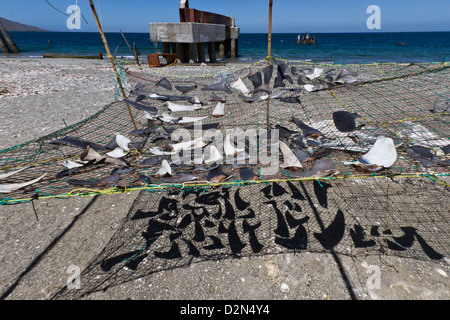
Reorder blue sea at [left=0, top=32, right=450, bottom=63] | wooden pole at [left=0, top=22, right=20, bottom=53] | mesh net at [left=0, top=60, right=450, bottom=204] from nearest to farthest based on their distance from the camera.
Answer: mesh net at [left=0, top=60, right=450, bottom=204] → blue sea at [left=0, top=32, right=450, bottom=63] → wooden pole at [left=0, top=22, right=20, bottom=53]

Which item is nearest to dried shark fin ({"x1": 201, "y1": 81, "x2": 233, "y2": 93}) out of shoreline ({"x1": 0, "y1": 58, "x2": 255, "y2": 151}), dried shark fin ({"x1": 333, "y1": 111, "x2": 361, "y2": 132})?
dried shark fin ({"x1": 333, "y1": 111, "x2": 361, "y2": 132})

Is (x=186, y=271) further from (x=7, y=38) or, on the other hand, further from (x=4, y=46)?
(x=7, y=38)

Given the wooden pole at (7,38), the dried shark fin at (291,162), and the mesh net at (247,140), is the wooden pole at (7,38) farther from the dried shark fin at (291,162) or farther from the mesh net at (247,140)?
the dried shark fin at (291,162)

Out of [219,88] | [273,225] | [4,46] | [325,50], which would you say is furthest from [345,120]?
[4,46]

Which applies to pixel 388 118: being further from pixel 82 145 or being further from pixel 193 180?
pixel 82 145

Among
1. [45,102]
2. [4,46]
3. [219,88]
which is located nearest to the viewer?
[219,88]

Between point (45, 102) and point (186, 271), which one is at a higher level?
point (45, 102)

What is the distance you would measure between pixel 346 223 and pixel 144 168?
284cm

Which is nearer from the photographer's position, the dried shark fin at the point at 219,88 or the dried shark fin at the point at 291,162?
the dried shark fin at the point at 291,162

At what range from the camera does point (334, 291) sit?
6.79 ft

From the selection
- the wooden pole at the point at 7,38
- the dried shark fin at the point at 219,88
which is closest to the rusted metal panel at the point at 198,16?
the dried shark fin at the point at 219,88

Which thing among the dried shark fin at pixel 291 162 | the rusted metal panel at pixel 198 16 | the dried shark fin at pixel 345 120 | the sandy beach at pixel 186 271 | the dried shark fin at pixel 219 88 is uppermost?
the rusted metal panel at pixel 198 16

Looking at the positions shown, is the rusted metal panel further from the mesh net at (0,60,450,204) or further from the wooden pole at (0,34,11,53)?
the wooden pole at (0,34,11,53)
